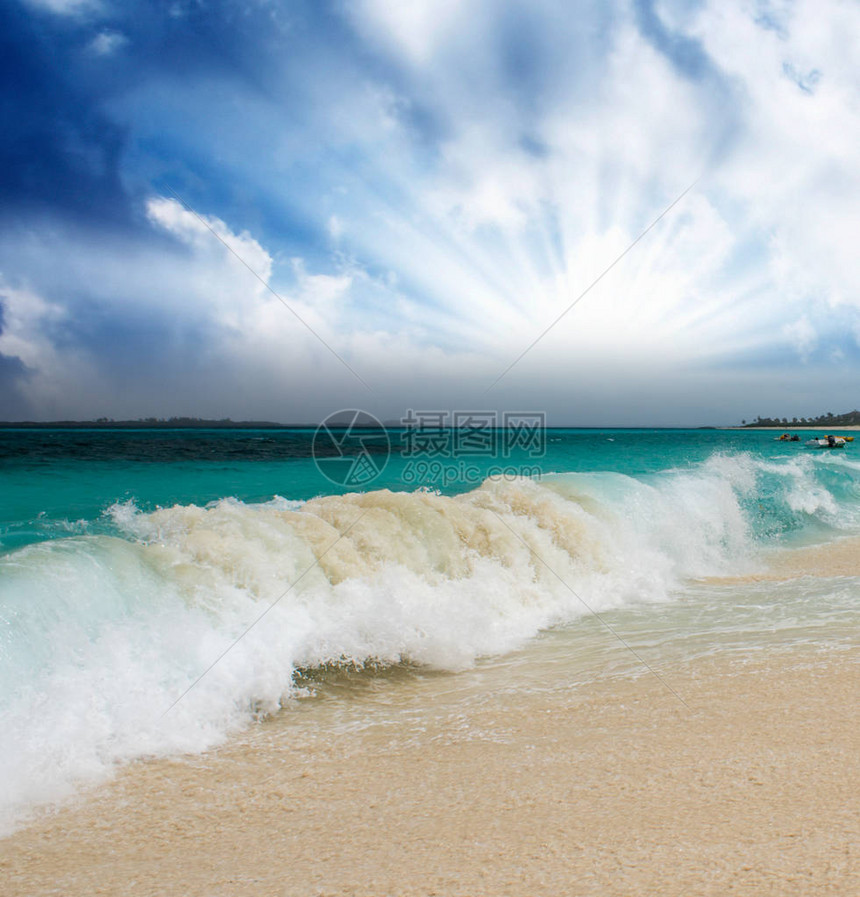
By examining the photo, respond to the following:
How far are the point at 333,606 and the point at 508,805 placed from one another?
141 inches

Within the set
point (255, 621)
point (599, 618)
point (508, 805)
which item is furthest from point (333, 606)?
point (508, 805)

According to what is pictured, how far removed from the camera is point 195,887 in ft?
8.62

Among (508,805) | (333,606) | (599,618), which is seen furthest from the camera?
(599,618)

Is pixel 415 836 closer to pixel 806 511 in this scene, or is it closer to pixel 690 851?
pixel 690 851

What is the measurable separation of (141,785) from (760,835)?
10.9 feet

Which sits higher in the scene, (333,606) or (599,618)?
(333,606)

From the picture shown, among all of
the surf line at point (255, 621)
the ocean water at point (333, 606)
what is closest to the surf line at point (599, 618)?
the ocean water at point (333, 606)

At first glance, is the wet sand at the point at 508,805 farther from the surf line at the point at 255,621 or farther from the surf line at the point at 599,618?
the surf line at the point at 255,621

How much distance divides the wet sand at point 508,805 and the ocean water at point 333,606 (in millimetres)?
522

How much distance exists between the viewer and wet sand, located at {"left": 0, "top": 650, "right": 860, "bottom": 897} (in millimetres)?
2447

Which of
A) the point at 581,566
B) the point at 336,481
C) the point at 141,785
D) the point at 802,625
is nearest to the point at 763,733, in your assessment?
the point at 802,625

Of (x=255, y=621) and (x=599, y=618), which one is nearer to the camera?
(x=255, y=621)

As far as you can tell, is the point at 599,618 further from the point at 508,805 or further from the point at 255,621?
the point at 508,805

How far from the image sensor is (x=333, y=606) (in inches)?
251
